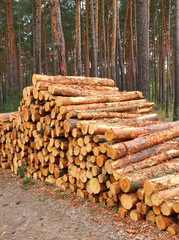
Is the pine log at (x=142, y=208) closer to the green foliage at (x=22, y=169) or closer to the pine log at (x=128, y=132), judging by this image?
the pine log at (x=128, y=132)

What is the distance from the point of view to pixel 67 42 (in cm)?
2256

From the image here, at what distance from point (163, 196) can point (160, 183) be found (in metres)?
0.23

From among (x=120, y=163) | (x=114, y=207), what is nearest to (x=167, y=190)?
(x=120, y=163)

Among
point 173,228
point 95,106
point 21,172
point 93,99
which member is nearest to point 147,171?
point 173,228

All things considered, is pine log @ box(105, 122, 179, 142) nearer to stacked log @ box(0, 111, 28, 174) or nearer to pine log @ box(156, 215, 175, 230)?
pine log @ box(156, 215, 175, 230)

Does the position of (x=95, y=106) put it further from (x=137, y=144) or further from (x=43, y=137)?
(x=137, y=144)

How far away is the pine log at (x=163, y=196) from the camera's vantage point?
9.55 feet

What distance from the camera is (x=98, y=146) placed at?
4035mm

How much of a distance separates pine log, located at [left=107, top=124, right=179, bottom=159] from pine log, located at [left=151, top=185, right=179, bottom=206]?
93cm

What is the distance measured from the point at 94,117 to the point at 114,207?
76.8 inches

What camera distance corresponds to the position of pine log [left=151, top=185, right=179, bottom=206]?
2.91 m

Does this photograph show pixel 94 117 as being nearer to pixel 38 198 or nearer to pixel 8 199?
pixel 38 198

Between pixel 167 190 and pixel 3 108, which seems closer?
pixel 167 190

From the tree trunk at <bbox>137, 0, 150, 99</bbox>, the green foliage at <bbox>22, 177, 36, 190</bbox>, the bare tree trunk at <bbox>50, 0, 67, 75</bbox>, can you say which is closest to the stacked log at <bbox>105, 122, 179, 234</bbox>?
the green foliage at <bbox>22, 177, 36, 190</bbox>
